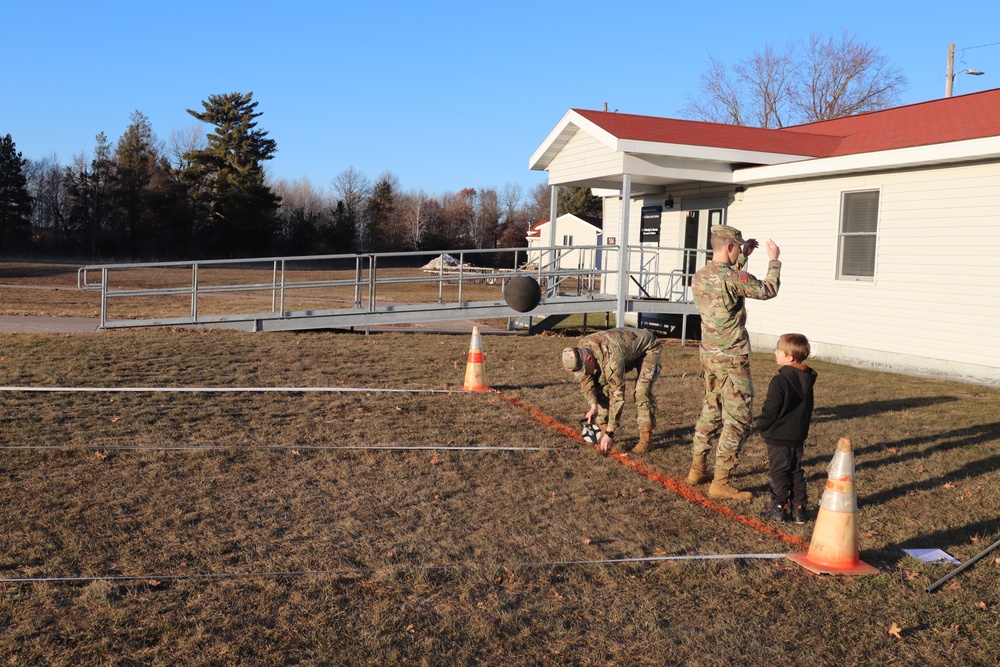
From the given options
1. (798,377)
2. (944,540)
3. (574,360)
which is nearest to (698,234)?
(574,360)

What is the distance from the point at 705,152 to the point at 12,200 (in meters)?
57.2

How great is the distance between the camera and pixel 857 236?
1369 centimetres

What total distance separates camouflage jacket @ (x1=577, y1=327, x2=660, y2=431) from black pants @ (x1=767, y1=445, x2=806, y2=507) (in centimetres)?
169

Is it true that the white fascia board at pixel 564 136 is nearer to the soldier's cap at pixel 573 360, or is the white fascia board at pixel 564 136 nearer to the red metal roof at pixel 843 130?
the red metal roof at pixel 843 130

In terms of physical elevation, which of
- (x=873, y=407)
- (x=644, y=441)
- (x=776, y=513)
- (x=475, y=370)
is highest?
(x=475, y=370)

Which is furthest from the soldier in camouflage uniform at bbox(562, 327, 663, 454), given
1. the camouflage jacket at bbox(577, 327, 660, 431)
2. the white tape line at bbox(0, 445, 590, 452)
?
the white tape line at bbox(0, 445, 590, 452)

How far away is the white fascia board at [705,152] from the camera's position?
14.7m

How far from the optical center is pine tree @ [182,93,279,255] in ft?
197

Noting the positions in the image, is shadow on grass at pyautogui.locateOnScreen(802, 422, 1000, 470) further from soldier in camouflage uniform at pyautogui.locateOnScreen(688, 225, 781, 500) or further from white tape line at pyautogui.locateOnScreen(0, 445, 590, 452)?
white tape line at pyautogui.locateOnScreen(0, 445, 590, 452)

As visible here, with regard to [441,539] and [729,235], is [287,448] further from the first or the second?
[729,235]

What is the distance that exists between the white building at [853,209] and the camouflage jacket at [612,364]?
22.4ft

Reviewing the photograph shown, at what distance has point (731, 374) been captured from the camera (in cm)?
607

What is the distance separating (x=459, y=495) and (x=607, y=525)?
3.66 feet

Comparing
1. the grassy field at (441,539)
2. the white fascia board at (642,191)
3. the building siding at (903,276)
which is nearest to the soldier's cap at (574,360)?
the grassy field at (441,539)
